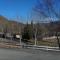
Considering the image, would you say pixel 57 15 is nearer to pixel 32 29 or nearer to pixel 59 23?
pixel 59 23

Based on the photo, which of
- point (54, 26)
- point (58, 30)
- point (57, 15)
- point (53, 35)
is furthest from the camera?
point (53, 35)

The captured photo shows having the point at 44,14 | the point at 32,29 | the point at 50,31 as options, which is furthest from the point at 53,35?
the point at 44,14

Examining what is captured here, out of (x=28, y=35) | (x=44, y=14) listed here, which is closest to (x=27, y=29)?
(x=28, y=35)

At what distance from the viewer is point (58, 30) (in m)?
59.7

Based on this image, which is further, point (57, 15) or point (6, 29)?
point (6, 29)

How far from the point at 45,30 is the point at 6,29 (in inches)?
748

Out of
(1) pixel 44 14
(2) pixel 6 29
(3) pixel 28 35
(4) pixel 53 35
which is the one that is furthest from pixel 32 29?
(2) pixel 6 29

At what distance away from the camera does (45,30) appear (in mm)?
65500

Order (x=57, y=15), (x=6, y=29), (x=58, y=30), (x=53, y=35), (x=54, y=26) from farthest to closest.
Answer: (x=6, y=29)
(x=53, y=35)
(x=58, y=30)
(x=54, y=26)
(x=57, y=15)

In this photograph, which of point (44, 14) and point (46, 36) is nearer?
point (44, 14)

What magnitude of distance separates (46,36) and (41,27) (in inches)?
174

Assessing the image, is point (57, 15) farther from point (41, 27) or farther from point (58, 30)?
point (41, 27)

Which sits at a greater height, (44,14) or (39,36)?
(44,14)

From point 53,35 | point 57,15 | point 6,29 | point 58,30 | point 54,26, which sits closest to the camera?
point 57,15
